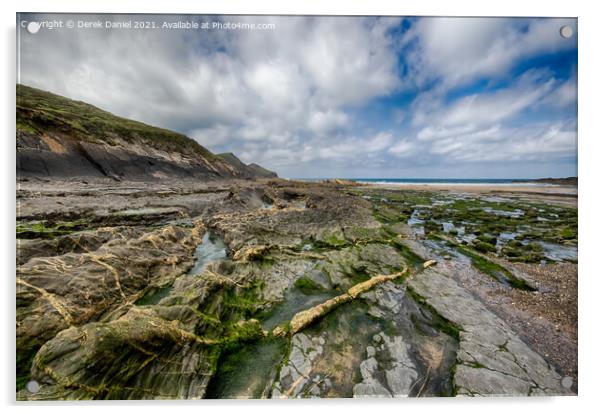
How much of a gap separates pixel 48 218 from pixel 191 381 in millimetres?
9434

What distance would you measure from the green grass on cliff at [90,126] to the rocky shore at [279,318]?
390cm

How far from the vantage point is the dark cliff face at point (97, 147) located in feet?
52.2

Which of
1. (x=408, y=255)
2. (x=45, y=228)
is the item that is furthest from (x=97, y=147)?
(x=408, y=255)

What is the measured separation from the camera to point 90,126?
89.8ft

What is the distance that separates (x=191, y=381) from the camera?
3.46 metres

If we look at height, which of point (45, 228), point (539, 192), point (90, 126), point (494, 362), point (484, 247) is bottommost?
point (494, 362)

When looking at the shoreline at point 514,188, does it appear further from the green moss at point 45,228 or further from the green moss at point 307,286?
the green moss at point 45,228

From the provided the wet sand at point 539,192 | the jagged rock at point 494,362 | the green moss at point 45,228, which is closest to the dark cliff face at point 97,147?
the green moss at point 45,228

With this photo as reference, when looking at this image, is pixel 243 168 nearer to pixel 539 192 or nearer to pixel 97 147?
pixel 97 147

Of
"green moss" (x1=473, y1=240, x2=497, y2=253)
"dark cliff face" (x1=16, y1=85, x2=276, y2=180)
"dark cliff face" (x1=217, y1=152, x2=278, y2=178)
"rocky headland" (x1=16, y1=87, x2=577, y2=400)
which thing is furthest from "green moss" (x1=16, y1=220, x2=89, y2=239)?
"dark cliff face" (x1=217, y1=152, x2=278, y2=178)

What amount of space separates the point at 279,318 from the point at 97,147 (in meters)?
35.9

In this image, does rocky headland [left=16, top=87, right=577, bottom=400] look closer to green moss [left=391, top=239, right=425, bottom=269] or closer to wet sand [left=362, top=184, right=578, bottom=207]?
green moss [left=391, top=239, right=425, bottom=269]

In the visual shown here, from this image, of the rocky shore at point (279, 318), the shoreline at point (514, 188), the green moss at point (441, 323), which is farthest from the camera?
the shoreline at point (514, 188)
